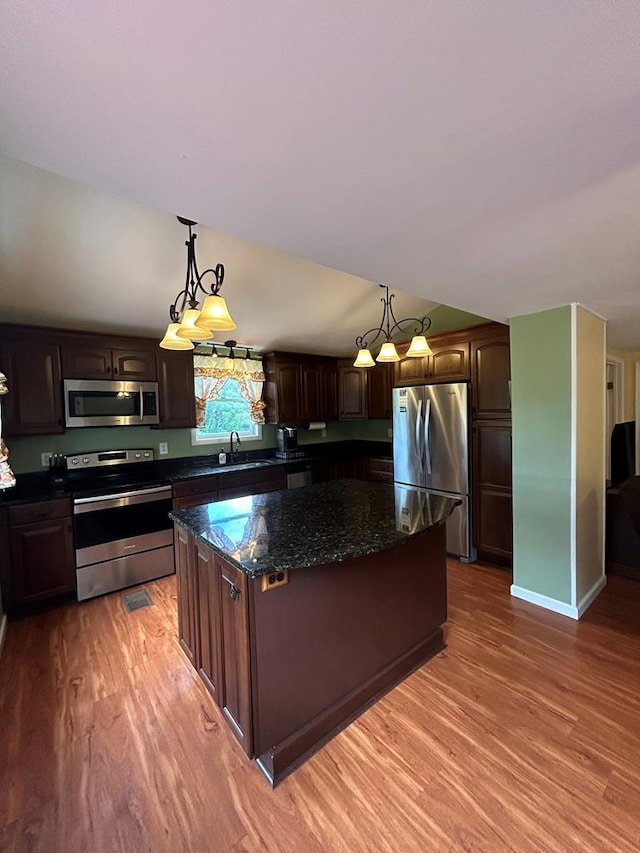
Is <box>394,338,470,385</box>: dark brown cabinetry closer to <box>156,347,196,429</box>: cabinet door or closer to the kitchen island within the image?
the kitchen island

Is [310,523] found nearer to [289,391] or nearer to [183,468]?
[183,468]

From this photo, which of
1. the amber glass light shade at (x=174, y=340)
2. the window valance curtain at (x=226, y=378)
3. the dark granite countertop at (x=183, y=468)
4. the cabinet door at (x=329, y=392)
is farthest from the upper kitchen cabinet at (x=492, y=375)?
the amber glass light shade at (x=174, y=340)

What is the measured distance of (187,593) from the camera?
2105mm

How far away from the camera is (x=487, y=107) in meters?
0.91

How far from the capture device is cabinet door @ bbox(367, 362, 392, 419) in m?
4.54

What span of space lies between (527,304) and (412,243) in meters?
1.36

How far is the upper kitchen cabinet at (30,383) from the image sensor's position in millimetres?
2818

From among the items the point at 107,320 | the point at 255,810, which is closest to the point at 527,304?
the point at 255,810

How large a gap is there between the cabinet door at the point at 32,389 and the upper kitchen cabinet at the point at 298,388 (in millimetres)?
2211

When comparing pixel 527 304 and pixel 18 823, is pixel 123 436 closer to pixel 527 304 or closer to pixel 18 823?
pixel 18 823

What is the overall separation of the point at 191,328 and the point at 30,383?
1972mm

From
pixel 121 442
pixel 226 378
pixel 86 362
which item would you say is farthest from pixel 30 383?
pixel 226 378

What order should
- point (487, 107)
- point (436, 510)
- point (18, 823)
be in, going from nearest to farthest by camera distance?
point (487, 107), point (18, 823), point (436, 510)

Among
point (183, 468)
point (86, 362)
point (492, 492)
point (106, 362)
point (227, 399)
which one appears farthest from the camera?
point (227, 399)
